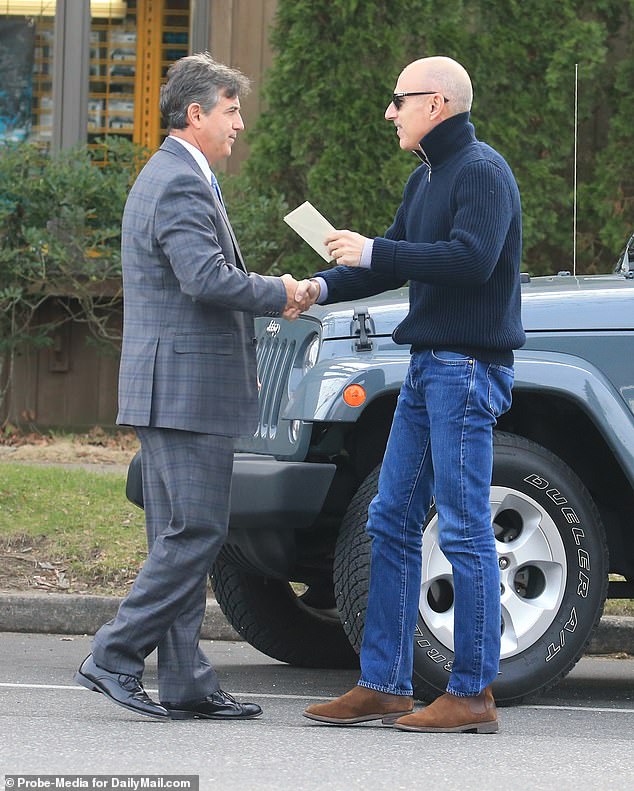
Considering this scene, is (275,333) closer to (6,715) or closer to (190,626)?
(190,626)

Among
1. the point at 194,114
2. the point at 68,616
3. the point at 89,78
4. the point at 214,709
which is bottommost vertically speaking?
the point at 68,616

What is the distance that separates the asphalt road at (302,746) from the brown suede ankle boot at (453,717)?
0.03 metres

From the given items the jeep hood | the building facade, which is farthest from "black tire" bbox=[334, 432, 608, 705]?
the building facade

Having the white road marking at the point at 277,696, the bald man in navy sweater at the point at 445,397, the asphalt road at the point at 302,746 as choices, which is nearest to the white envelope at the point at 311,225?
the bald man in navy sweater at the point at 445,397

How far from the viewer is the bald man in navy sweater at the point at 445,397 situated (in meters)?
4.61

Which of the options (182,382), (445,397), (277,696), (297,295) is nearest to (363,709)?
(277,696)

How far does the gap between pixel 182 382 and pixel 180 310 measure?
0.21 m

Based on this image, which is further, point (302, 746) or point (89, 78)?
point (89, 78)

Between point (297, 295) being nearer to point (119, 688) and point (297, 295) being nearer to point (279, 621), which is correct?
point (119, 688)

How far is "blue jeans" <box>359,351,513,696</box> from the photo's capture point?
4.64 metres

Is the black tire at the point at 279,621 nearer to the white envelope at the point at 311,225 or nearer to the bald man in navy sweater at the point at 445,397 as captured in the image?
the bald man in navy sweater at the point at 445,397

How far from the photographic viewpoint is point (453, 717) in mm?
4641

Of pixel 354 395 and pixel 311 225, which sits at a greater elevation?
pixel 311 225

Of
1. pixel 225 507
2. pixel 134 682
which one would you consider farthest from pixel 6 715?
pixel 225 507
